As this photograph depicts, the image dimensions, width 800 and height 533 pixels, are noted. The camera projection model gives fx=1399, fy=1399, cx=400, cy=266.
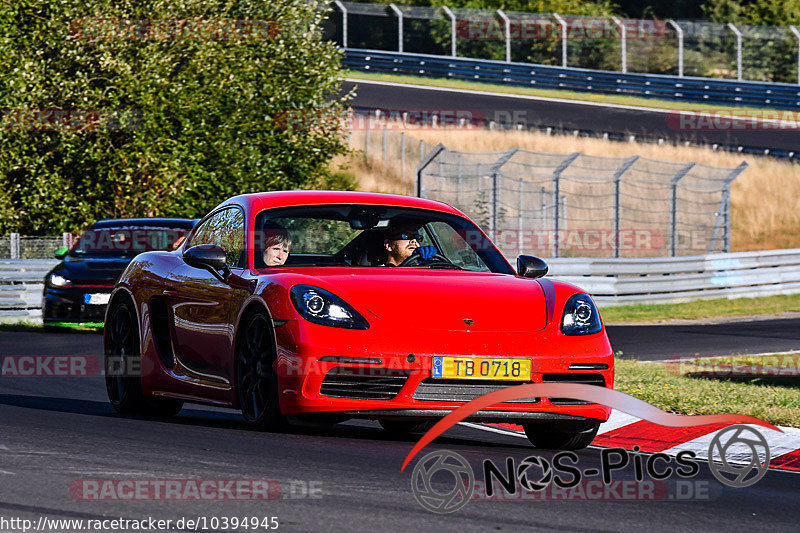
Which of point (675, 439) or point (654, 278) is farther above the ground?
point (675, 439)

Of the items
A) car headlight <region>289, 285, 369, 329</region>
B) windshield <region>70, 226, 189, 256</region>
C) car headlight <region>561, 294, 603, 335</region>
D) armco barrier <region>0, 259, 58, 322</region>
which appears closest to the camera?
car headlight <region>289, 285, 369, 329</region>

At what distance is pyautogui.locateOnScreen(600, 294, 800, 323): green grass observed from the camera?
74.6 ft

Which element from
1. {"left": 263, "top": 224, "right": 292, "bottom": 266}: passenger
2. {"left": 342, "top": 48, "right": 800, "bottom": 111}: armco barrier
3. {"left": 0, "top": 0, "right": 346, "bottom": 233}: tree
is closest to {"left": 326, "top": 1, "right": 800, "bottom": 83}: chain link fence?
{"left": 342, "top": 48, "right": 800, "bottom": 111}: armco barrier

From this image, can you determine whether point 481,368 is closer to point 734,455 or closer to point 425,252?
point 425,252

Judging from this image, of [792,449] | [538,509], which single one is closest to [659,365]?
[792,449]

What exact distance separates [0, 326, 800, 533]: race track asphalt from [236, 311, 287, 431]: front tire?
0.12 meters

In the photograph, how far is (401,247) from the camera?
8.52 meters

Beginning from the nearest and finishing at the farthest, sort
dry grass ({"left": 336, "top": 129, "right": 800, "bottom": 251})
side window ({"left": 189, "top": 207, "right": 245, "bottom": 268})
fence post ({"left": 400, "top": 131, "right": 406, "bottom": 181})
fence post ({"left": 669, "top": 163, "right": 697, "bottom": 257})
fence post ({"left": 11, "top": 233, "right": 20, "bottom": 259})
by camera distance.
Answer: side window ({"left": 189, "top": 207, "right": 245, "bottom": 268}) → fence post ({"left": 11, "top": 233, "right": 20, "bottom": 259}) → fence post ({"left": 669, "top": 163, "right": 697, "bottom": 257}) → dry grass ({"left": 336, "top": 129, "right": 800, "bottom": 251}) → fence post ({"left": 400, "top": 131, "right": 406, "bottom": 181})

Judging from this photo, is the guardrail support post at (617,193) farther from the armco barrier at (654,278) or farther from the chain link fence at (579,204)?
the armco barrier at (654,278)

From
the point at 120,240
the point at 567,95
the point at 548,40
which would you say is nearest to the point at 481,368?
the point at 120,240

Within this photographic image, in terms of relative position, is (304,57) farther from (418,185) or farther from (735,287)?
(735,287)

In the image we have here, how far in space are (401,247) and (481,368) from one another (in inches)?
57.2

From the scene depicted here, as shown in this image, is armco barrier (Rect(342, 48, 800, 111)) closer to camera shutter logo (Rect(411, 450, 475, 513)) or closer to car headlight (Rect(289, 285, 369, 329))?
car headlight (Rect(289, 285, 369, 329))

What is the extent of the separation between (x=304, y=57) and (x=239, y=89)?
2124 millimetres
